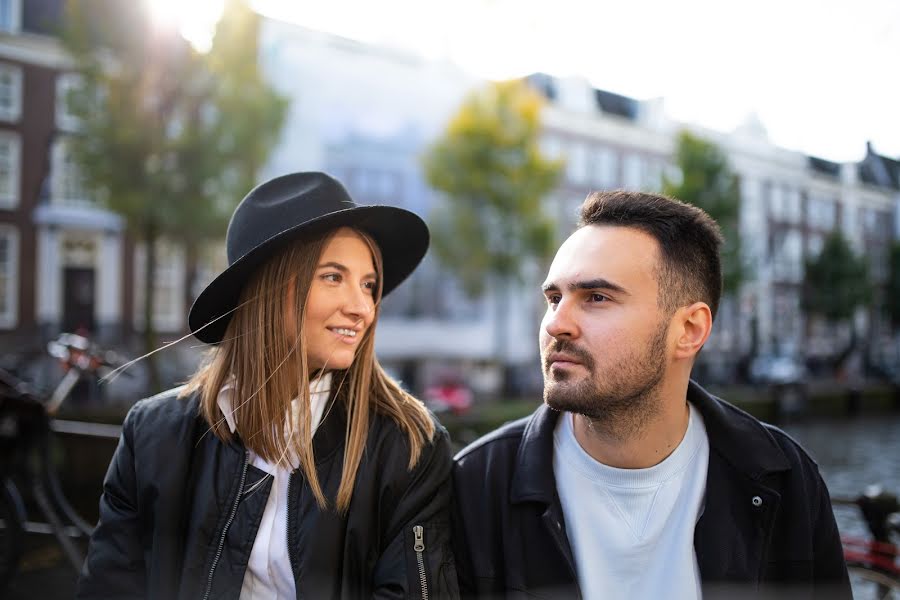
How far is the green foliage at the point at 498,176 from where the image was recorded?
62.8 feet

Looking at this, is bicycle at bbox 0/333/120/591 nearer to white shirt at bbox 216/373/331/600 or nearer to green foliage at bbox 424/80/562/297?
white shirt at bbox 216/373/331/600

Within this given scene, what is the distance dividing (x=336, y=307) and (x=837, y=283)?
34.6m

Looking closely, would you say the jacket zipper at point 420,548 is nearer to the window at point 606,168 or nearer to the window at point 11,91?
the window at point 11,91

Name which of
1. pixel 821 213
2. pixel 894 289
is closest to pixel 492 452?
pixel 894 289

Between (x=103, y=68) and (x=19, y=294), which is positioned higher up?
(x=103, y=68)

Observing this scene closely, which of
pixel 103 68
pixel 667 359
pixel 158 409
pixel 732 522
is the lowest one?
pixel 732 522

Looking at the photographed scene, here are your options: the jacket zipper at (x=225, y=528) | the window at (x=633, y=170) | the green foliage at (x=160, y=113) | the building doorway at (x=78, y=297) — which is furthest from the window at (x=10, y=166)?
the window at (x=633, y=170)

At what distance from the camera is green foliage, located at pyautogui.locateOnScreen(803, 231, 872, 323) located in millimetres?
30834

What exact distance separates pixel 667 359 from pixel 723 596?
2.02ft

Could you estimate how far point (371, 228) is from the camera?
223 centimetres

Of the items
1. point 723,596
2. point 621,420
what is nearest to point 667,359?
point 621,420

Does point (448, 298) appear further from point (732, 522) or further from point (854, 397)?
point (732, 522)

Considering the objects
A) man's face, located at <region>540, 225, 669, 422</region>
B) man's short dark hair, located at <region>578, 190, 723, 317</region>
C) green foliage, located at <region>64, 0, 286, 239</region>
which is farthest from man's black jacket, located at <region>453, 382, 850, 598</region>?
green foliage, located at <region>64, 0, 286, 239</region>

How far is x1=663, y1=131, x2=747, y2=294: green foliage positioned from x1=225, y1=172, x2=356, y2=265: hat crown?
67.8ft
